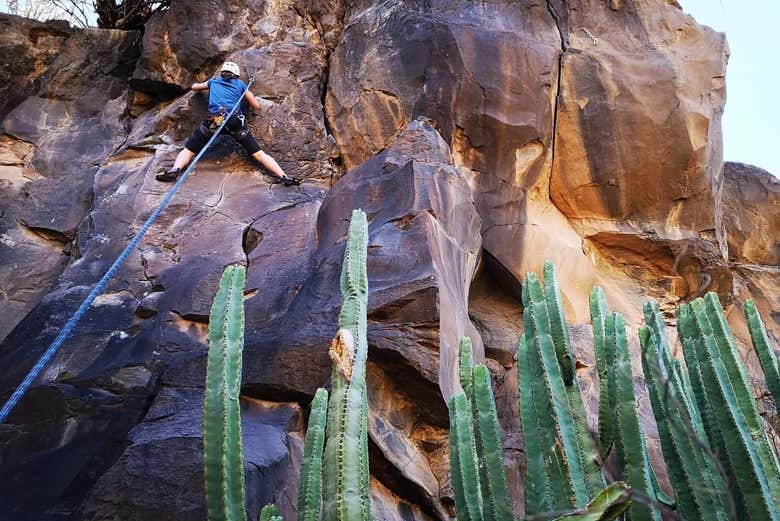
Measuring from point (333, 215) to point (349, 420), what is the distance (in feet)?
11.8

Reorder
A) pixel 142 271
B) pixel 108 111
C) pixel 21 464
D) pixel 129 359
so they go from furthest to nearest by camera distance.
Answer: pixel 108 111, pixel 142 271, pixel 129 359, pixel 21 464

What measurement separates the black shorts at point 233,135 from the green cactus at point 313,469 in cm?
427

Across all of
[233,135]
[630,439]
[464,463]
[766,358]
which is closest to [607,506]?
[630,439]

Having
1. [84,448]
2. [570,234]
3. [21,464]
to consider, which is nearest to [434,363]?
[84,448]

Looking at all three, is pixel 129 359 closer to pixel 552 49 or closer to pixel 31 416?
pixel 31 416

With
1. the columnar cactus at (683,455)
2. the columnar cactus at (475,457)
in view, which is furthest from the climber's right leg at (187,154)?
the columnar cactus at (683,455)

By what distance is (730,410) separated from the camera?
8.36 feet

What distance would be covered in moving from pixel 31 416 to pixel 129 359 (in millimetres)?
655

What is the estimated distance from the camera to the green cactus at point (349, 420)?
6.79 ft

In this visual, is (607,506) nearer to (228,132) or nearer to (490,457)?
(490,457)

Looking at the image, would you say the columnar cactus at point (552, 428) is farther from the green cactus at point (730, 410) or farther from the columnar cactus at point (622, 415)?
the green cactus at point (730, 410)

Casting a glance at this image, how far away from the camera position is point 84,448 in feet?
14.2

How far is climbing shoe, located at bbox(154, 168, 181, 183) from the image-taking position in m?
6.53

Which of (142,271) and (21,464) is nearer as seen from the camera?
(21,464)
